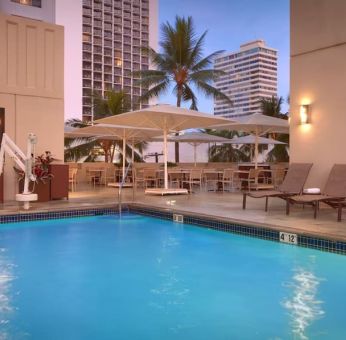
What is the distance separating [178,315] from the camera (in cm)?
387

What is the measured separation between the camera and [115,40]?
6216 cm

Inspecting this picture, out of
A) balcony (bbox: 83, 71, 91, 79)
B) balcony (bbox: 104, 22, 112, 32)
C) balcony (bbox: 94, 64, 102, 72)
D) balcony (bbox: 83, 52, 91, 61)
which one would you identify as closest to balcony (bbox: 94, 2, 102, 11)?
balcony (bbox: 104, 22, 112, 32)

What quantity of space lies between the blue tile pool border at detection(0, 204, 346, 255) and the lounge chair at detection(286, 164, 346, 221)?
1017 mm

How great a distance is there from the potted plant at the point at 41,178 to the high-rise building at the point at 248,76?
37.7 m

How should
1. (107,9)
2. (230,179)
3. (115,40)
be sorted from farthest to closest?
(115,40), (107,9), (230,179)

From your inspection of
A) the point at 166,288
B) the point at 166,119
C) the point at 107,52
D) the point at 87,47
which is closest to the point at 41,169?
the point at 166,119

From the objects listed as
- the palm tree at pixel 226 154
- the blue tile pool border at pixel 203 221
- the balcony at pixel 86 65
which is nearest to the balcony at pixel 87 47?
the balcony at pixel 86 65

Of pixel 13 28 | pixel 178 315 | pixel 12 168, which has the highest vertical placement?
pixel 13 28

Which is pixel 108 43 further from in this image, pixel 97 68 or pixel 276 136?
pixel 276 136

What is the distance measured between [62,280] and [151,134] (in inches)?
453

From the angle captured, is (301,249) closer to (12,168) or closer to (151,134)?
(12,168)

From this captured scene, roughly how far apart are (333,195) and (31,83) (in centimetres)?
771

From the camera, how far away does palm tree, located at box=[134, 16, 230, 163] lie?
2103 centimetres

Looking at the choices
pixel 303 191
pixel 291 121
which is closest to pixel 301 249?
pixel 303 191
